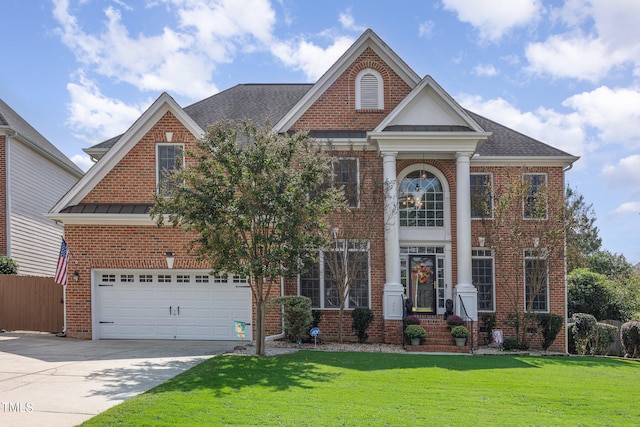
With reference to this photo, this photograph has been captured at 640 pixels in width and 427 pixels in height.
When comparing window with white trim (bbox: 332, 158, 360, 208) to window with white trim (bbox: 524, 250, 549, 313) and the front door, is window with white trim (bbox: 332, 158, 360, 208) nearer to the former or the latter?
the front door

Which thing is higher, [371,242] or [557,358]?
[371,242]

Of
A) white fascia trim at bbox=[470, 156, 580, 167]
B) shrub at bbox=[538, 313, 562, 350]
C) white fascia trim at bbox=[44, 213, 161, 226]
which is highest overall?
white fascia trim at bbox=[470, 156, 580, 167]

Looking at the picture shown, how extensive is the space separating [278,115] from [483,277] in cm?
936

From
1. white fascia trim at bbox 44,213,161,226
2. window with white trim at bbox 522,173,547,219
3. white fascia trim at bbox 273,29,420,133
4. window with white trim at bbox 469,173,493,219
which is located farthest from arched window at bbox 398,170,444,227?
white fascia trim at bbox 44,213,161,226

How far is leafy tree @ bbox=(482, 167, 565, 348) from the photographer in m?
16.4

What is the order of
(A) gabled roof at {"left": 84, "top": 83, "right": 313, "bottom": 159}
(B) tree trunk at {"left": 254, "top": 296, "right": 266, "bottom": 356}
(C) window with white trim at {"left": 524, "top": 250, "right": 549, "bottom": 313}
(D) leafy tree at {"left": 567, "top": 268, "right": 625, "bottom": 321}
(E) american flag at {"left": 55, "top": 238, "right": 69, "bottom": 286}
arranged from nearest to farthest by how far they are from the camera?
1. (B) tree trunk at {"left": 254, "top": 296, "right": 266, "bottom": 356}
2. (E) american flag at {"left": 55, "top": 238, "right": 69, "bottom": 286}
3. (C) window with white trim at {"left": 524, "top": 250, "right": 549, "bottom": 313}
4. (A) gabled roof at {"left": 84, "top": 83, "right": 313, "bottom": 159}
5. (D) leafy tree at {"left": 567, "top": 268, "right": 625, "bottom": 321}

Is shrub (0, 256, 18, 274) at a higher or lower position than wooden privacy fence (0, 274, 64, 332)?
higher

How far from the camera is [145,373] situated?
10273 mm

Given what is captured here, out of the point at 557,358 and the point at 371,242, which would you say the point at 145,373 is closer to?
the point at 371,242

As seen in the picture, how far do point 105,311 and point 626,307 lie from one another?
780 inches

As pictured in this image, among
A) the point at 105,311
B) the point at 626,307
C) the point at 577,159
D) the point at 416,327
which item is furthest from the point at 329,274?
the point at 626,307

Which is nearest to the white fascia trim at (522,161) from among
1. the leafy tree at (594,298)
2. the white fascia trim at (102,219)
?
the leafy tree at (594,298)

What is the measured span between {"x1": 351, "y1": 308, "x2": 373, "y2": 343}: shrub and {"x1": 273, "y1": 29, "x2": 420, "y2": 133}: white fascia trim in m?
6.42

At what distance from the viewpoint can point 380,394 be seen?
8852 mm
